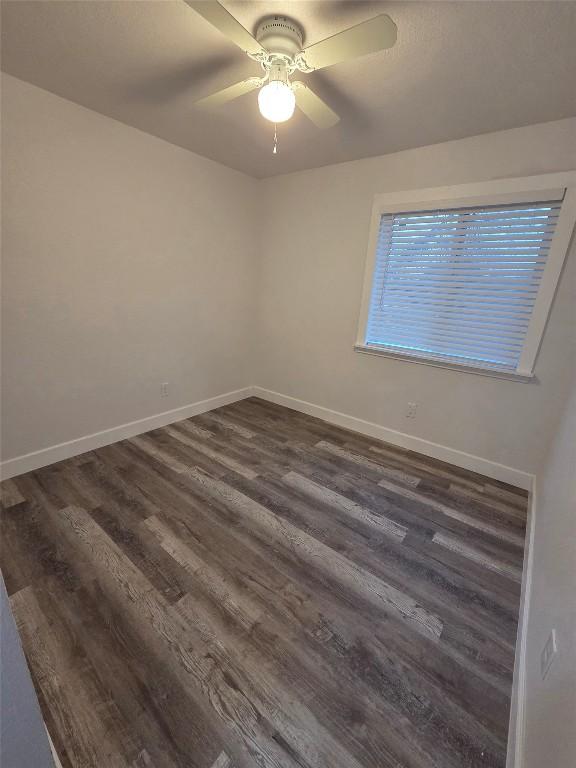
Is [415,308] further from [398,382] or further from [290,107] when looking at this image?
[290,107]

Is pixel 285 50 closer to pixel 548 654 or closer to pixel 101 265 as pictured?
pixel 101 265

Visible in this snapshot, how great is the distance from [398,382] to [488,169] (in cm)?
161

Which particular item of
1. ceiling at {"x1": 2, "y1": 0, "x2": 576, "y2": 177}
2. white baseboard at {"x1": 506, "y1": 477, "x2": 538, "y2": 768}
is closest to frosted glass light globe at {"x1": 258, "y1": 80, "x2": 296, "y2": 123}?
ceiling at {"x1": 2, "y1": 0, "x2": 576, "y2": 177}

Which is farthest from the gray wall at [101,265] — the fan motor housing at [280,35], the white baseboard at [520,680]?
the white baseboard at [520,680]

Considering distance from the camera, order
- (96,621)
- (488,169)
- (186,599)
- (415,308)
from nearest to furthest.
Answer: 1. (96,621)
2. (186,599)
3. (488,169)
4. (415,308)

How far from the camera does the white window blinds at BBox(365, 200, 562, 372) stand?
2023 mm

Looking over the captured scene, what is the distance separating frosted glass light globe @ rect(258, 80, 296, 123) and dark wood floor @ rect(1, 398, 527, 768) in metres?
2.05

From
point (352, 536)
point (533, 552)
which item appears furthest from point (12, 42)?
point (533, 552)

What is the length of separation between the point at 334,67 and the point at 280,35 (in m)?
0.35

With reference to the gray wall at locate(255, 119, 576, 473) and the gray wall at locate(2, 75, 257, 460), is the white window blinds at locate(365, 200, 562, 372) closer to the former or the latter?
the gray wall at locate(255, 119, 576, 473)

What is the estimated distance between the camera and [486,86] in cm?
151

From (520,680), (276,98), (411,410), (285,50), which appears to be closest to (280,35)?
(285,50)

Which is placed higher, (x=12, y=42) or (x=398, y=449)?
(x=12, y=42)

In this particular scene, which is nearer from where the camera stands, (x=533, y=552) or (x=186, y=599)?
(x=186, y=599)
